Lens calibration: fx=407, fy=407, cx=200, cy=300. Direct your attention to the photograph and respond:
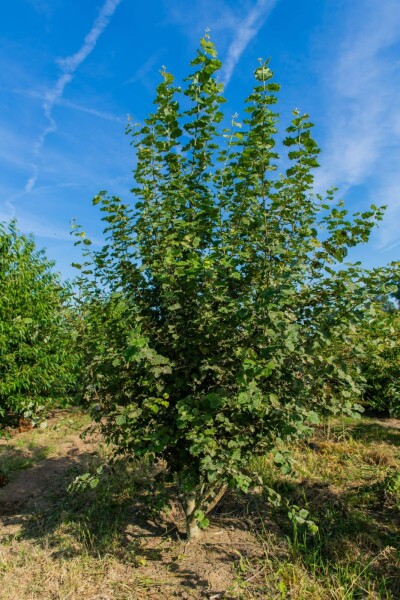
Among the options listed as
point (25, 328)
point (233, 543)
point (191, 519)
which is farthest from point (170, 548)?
point (25, 328)

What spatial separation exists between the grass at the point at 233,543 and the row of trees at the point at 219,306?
27.9 inches

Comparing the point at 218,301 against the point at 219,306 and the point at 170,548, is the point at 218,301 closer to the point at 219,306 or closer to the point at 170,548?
the point at 219,306

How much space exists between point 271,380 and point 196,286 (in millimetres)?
878

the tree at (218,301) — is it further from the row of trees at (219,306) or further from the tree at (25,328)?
the tree at (25,328)

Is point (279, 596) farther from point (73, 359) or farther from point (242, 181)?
point (73, 359)

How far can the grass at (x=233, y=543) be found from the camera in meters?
3.14

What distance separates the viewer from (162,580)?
330 centimetres

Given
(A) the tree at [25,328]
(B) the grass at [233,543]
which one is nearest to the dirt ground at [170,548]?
(B) the grass at [233,543]

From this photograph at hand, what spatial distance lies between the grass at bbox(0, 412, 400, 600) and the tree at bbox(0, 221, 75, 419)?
2.22 meters

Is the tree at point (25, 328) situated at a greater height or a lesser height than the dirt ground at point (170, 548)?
greater

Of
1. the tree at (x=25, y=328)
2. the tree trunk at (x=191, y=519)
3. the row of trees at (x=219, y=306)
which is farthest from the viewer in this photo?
the tree at (x=25, y=328)

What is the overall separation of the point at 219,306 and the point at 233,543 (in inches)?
91.6

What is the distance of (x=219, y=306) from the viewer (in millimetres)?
3002

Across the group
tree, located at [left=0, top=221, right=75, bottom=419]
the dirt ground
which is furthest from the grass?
tree, located at [left=0, top=221, right=75, bottom=419]
